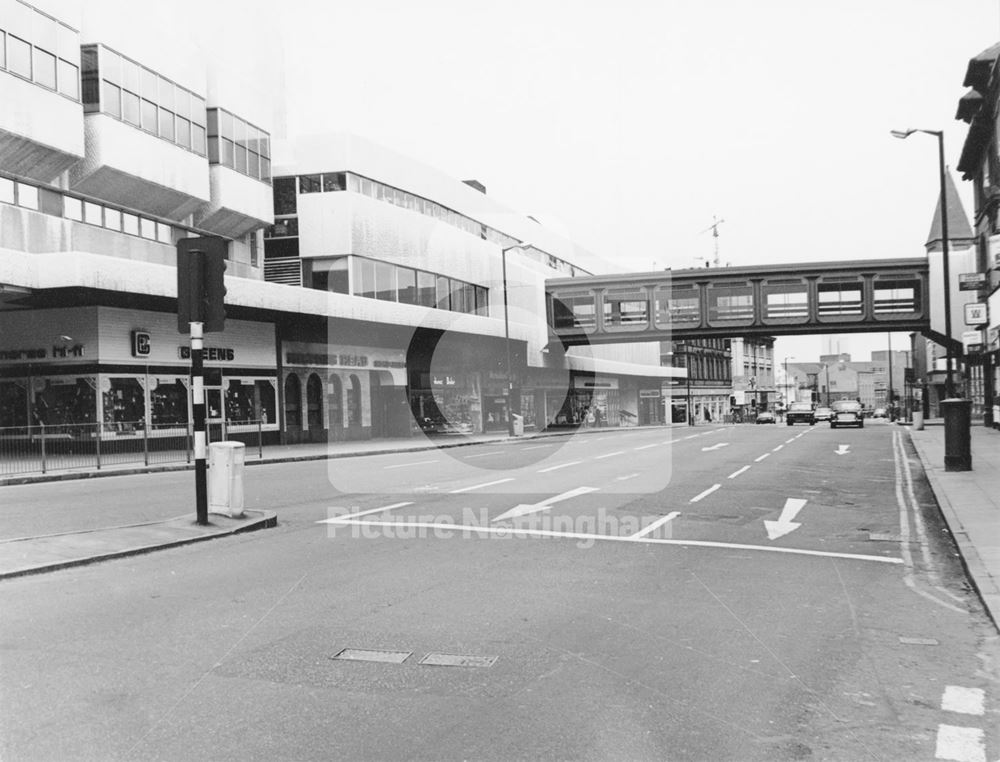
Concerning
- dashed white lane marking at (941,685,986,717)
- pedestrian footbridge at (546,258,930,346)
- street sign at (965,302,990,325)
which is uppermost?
pedestrian footbridge at (546,258,930,346)

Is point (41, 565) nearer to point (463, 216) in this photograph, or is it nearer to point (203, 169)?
point (203, 169)

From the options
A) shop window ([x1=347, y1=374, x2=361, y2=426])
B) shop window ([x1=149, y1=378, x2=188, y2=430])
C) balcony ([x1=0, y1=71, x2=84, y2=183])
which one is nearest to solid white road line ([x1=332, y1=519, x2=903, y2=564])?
shop window ([x1=149, y1=378, x2=188, y2=430])

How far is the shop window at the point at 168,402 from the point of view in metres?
28.1

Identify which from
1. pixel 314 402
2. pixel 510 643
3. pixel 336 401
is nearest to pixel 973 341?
pixel 336 401

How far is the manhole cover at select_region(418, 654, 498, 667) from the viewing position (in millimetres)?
5594

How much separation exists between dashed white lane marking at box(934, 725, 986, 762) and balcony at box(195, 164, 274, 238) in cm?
3180

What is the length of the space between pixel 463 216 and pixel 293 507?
37568 mm

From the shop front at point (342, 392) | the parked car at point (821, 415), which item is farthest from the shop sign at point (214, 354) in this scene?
the parked car at point (821, 415)

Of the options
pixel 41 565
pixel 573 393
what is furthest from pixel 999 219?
pixel 573 393

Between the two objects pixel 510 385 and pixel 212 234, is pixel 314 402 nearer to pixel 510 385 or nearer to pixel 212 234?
pixel 212 234

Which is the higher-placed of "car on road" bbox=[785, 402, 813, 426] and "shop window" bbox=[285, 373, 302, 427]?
"shop window" bbox=[285, 373, 302, 427]

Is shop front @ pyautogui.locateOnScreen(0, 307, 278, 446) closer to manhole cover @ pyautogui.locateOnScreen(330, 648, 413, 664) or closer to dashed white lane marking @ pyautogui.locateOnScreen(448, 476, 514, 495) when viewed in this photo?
dashed white lane marking @ pyautogui.locateOnScreen(448, 476, 514, 495)

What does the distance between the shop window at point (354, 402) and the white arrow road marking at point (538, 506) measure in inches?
949

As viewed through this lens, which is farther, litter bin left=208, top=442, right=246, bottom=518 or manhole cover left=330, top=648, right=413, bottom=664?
litter bin left=208, top=442, right=246, bottom=518
